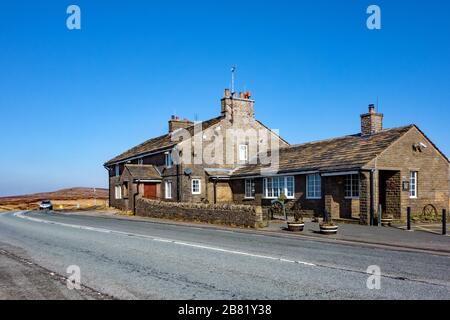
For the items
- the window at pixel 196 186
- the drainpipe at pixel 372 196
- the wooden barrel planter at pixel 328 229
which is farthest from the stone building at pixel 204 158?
the wooden barrel planter at pixel 328 229

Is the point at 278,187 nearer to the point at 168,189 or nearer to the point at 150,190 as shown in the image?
the point at 168,189

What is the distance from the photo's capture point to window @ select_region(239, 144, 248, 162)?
39.6 meters

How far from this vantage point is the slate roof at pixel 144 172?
3844cm

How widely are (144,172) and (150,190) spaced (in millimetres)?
1664

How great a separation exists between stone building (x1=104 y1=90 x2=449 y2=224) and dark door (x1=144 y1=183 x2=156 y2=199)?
9 centimetres

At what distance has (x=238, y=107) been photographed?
3900cm

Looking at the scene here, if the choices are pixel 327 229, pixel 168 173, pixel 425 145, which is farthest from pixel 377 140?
pixel 168 173

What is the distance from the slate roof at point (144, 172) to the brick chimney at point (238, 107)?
807cm

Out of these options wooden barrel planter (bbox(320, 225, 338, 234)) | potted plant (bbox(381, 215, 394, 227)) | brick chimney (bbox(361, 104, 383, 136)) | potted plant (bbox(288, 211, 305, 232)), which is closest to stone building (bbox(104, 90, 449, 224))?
brick chimney (bbox(361, 104, 383, 136))

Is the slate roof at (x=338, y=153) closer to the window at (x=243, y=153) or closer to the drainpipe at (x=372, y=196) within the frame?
the drainpipe at (x=372, y=196)

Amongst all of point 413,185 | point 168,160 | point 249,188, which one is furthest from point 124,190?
point 413,185

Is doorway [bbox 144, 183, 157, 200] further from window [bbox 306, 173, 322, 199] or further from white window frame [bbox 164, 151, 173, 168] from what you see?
window [bbox 306, 173, 322, 199]

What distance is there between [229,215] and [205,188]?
13.6 m

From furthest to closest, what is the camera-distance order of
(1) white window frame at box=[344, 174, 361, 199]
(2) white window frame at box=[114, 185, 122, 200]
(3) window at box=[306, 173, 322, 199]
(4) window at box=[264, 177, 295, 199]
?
(2) white window frame at box=[114, 185, 122, 200] < (4) window at box=[264, 177, 295, 199] < (3) window at box=[306, 173, 322, 199] < (1) white window frame at box=[344, 174, 361, 199]
